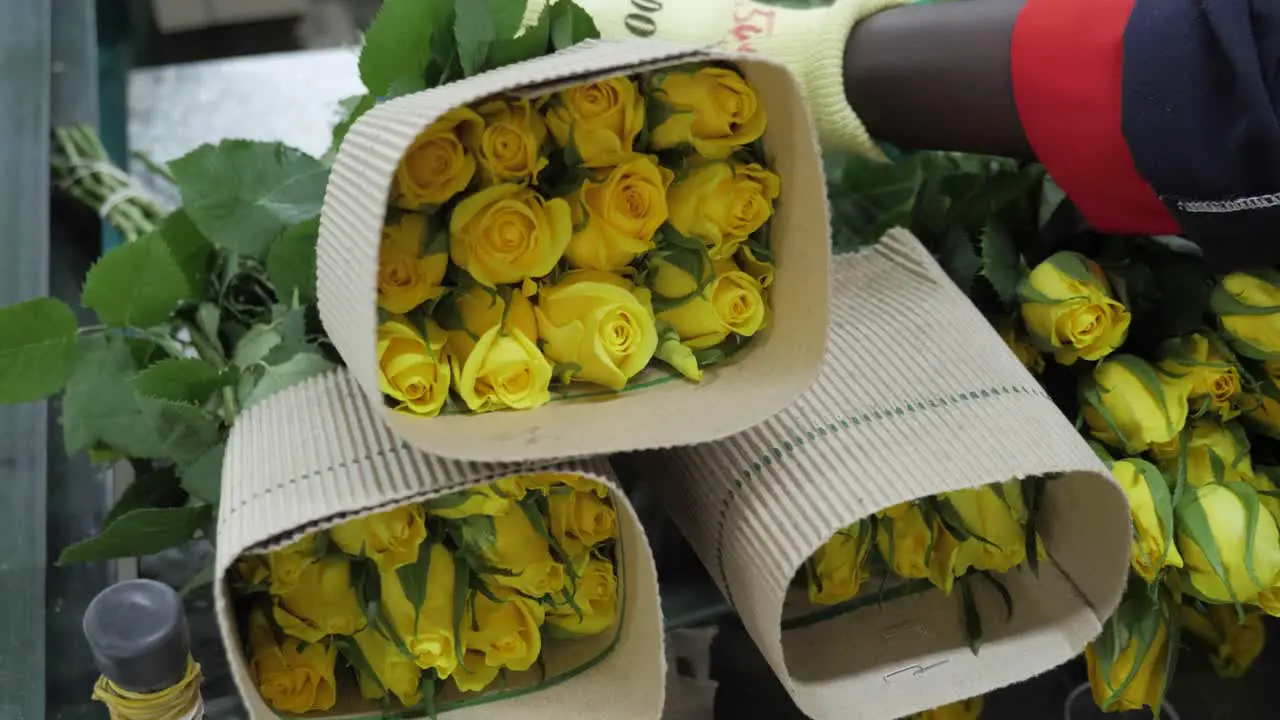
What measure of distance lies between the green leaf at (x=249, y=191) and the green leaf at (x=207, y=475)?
0.35 feet

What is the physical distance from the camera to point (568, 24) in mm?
453

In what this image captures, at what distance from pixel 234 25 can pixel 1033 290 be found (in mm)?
1104

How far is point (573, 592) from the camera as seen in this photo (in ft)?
1.53

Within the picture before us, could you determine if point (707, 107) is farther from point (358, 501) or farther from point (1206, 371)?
point (1206, 371)

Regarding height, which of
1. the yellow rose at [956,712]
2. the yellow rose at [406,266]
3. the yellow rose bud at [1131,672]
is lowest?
the yellow rose at [956,712]

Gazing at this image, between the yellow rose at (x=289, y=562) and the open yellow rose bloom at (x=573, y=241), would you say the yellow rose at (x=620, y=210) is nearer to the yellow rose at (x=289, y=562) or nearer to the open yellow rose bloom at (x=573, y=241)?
the open yellow rose bloom at (x=573, y=241)

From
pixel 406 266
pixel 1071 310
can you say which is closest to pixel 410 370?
pixel 406 266

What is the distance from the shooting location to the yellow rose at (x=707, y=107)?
0.43 metres

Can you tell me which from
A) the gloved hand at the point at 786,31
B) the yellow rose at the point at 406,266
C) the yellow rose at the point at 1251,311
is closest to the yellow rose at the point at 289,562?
the yellow rose at the point at 406,266

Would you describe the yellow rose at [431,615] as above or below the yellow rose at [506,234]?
below

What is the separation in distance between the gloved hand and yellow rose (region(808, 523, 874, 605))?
9.9 inches

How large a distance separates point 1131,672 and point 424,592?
0.37 metres

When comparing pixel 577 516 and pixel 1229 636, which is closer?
pixel 577 516

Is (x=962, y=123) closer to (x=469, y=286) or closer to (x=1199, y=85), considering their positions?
(x=1199, y=85)
